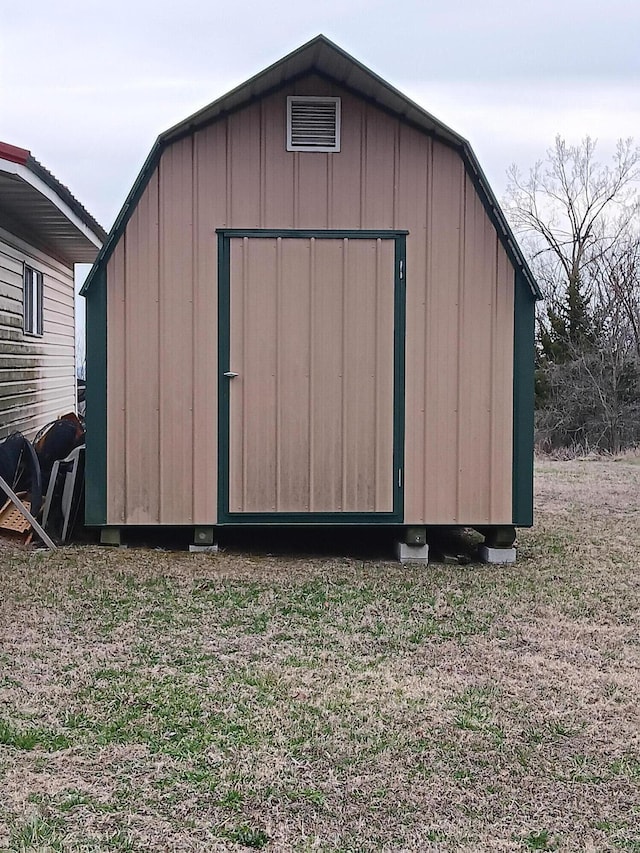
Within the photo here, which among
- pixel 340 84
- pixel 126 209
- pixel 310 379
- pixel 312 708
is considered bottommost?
pixel 312 708

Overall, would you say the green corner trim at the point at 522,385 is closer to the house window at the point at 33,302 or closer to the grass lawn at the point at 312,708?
the grass lawn at the point at 312,708

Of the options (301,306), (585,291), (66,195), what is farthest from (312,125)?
(585,291)

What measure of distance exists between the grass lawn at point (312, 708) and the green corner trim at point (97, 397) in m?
0.52

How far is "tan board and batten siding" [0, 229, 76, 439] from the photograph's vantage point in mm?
8938

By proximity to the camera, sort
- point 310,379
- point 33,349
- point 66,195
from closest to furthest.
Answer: point 310,379 → point 66,195 → point 33,349

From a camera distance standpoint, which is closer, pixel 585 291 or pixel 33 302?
pixel 33 302

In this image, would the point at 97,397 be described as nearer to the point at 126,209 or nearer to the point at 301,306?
the point at 126,209

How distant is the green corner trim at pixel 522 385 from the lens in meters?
7.16

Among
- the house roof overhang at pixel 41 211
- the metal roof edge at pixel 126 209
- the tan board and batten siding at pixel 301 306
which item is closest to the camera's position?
the metal roof edge at pixel 126 209

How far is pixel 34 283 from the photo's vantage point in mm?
10602

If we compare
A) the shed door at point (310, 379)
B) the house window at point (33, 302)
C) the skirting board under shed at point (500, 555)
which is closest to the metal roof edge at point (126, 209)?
the shed door at point (310, 379)

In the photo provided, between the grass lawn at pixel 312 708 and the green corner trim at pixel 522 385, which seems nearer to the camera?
the grass lawn at pixel 312 708

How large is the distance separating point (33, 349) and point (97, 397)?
150 inches

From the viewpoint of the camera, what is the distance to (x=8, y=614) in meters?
5.27
